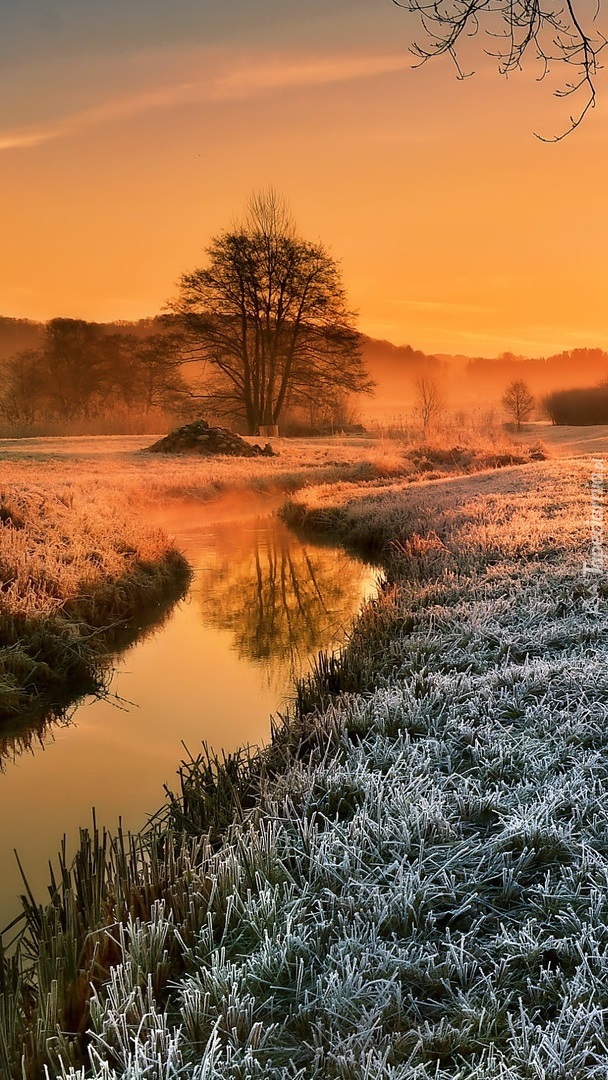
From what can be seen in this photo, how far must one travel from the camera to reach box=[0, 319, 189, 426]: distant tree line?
126 feet

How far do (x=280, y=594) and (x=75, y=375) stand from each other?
33.6 metres

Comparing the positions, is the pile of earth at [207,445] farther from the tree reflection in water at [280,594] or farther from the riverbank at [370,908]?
the riverbank at [370,908]

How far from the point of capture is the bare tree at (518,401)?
1663 inches

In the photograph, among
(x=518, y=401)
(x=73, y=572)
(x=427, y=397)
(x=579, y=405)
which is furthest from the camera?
(x=518, y=401)

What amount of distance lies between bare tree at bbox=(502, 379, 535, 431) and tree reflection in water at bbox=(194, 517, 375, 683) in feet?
106

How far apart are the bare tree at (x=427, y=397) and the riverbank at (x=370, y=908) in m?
32.3

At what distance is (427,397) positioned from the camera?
1555 inches

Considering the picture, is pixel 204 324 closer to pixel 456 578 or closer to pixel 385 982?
pixel 456 578

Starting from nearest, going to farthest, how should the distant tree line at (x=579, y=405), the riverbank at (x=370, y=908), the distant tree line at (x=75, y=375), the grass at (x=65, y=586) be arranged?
the riverbank at (x=370, y=908), the grass at (x=65, y=586), the distant tree line at (x=75, y=375), the distant tree line at (x=579, y=405)

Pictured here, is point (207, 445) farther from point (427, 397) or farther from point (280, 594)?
point (427, 397)

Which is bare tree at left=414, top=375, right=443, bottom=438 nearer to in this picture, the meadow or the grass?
the meadow

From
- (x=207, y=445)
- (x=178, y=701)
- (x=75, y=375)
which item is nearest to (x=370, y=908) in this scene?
(x=178, y=701)

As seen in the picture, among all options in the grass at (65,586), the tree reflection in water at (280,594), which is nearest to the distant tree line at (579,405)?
the tree reflection in water at (280,594)

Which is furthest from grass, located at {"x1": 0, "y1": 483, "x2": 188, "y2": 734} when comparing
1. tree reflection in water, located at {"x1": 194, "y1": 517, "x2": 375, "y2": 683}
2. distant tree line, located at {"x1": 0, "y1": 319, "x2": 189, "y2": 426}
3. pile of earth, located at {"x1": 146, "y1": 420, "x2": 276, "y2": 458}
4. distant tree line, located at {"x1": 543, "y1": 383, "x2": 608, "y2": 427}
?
distant tree line, located at {"x1": 543, "y1": 383, "x2": 608, "y2": 427}
